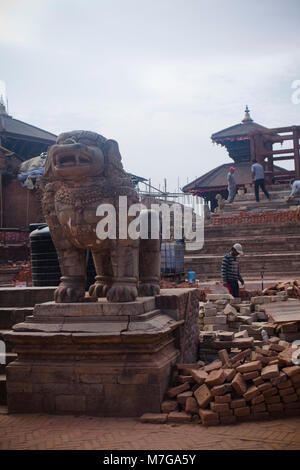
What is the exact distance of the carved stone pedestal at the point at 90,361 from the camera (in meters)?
3.82

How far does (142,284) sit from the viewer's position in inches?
188

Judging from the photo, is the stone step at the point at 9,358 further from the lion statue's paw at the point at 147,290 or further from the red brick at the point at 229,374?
the red brick at the point at 229,374

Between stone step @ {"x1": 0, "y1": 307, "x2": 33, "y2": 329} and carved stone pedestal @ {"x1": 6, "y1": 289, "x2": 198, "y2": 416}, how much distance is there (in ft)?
3.14

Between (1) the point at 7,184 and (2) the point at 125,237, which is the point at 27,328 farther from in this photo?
(1) the point at 7,184

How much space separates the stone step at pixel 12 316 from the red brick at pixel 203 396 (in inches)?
84.9

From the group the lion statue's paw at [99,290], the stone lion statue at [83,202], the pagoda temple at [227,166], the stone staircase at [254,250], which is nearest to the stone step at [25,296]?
the lion statue's paw at [99,290]

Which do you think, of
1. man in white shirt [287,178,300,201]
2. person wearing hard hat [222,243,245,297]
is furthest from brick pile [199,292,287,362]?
man in white shirt [287,178,300,201]

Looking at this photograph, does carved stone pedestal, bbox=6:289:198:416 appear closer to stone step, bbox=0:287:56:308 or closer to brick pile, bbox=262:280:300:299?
stone step, bbox=0:287:56:308

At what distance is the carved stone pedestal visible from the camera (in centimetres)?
382

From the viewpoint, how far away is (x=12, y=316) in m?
5.16

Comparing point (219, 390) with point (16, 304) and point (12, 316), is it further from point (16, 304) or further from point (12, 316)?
point (16, 304)

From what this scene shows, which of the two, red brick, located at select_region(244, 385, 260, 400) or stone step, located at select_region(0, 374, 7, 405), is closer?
red brick, located at select_region(244, 385, 260, 400)

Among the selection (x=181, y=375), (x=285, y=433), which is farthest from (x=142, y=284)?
(x=285, y=433)

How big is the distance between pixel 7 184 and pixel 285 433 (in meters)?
21.4
